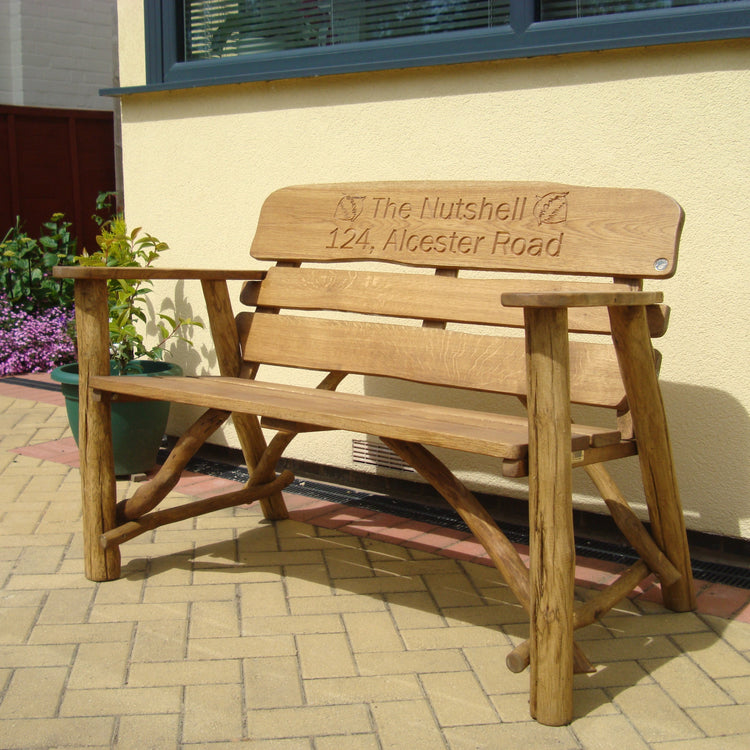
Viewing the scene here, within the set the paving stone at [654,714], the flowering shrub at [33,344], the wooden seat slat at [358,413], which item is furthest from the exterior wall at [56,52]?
the paving stone at [654,714]

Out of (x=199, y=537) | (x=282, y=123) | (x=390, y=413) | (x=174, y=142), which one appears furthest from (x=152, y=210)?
(x=390, y=413)

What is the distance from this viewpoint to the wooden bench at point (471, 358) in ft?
6.91

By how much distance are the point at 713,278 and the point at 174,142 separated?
7.73ft

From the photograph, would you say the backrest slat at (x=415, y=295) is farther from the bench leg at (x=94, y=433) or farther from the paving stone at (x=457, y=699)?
the paving stone at (x=457, y=699)

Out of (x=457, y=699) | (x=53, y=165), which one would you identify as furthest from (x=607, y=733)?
(x=53, y=165)

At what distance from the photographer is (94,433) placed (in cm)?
291

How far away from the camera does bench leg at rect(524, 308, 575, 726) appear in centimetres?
204

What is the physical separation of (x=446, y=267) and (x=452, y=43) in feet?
3.25

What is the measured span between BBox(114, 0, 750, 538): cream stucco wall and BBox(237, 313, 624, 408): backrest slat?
65cm

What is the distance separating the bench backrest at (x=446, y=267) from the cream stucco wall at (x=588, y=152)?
1.27ft

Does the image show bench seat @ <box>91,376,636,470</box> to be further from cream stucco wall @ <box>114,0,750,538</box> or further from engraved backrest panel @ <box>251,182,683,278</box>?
cream stucco wall @ <box>114,0,750,538</box>

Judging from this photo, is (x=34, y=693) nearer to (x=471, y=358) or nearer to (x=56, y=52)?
(x=471, y=358)

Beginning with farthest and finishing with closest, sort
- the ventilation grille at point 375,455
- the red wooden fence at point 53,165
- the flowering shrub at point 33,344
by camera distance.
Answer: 1. the red wooden fence at point 53,165
2. the flowering shrub at point 33,344
3. the ventilation grille at point 375,455

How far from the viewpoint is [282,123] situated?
386 centimetres
